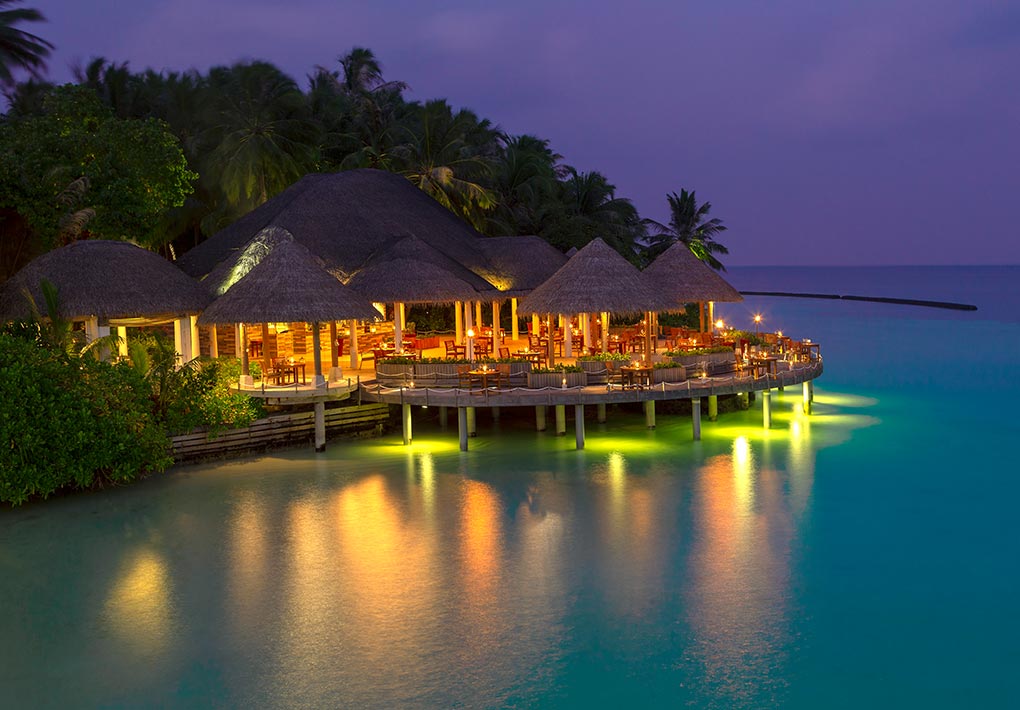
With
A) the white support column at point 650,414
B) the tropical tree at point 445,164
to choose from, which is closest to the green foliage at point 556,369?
the white support column at point 650,414

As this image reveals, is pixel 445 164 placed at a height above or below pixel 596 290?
above

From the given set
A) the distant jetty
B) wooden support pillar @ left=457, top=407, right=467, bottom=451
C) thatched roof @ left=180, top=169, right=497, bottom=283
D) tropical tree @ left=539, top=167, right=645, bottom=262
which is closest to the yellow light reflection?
wooden support pillar @ left=457, top=407, right=467, bottom=451

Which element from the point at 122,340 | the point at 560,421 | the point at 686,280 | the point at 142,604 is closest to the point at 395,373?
the point at 560,421

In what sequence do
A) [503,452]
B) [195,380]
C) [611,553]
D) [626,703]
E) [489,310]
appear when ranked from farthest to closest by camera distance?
[489,310] → [503,452] → [195,380] → [611,553] → [626,703]

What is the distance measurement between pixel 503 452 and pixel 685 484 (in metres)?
5.19

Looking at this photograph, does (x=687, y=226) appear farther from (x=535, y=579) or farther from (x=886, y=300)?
(x=886, y=300)

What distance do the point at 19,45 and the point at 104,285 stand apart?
A: 1008cm

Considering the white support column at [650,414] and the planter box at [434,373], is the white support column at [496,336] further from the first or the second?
the white support column at [650,414]

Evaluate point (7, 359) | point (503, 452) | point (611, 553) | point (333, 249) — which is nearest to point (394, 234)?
point (333, 249)

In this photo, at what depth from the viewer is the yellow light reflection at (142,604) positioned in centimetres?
1243

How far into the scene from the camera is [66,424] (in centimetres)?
1844

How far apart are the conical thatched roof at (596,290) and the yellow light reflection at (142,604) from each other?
40.8 feet

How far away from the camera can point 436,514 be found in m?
18.1

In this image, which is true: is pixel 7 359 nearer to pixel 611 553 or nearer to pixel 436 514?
pixel 436 514
